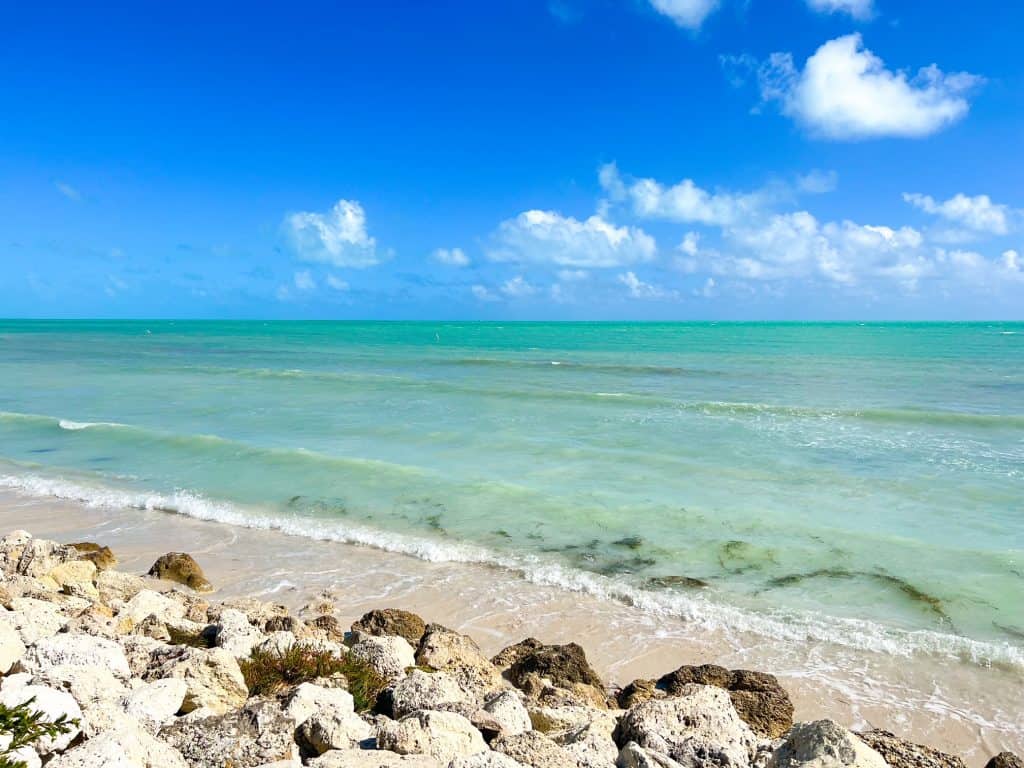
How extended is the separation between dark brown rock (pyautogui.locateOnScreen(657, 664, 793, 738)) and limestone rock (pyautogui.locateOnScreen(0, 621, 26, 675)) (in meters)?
4.70

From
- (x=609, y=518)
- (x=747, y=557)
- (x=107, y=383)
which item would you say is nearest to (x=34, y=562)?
(x=609, y=518)

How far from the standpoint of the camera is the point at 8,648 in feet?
16.0

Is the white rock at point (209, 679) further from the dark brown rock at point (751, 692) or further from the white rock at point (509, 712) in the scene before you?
the dark brown rock at point (751, 692)

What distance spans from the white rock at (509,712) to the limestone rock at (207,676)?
1.80 m

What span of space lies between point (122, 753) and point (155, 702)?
964 mm

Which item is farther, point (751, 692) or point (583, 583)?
point (583, 583)

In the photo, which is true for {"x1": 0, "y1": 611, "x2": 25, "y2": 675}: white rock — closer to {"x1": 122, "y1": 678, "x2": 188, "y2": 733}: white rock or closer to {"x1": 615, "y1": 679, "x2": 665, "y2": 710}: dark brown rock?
{"x1": 122, "y1": 678, "x2": 188, "y2": 733}: white rock

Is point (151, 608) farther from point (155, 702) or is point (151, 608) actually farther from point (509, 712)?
point (509, 712)

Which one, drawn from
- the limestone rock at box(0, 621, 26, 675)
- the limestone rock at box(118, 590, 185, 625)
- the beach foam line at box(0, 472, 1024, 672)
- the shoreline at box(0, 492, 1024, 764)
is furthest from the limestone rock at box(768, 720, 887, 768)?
the limestone rock at box(118, 590, 185, 625)

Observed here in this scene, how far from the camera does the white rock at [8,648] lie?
188 inches

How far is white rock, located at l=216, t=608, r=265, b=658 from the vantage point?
579 centimetres

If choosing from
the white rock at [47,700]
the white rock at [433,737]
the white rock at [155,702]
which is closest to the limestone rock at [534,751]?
the white rock at [433,737]

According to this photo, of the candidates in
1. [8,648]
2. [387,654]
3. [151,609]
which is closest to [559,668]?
[387,654]

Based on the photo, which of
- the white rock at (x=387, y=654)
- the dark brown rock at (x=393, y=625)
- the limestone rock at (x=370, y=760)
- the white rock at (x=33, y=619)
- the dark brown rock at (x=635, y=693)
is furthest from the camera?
the dark brown rock at (x=393, y=625)
